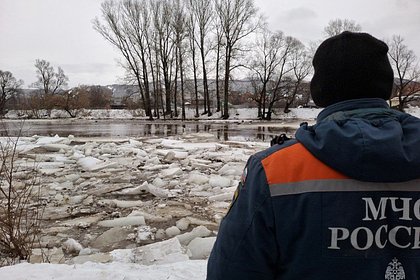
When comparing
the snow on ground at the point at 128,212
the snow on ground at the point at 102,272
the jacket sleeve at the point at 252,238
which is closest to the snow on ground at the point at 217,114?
the snow on ground at the point at 128,212

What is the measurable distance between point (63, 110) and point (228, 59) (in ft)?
94.5

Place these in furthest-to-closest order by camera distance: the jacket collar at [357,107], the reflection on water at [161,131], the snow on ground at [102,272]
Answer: the reflection on water at [161,131] < the snow on ground at [102,272] < the jacket collar at [357,107]

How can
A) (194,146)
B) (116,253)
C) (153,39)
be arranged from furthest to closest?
(153,39), (194,146), (116,253)

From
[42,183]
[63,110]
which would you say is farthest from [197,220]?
[63,110]

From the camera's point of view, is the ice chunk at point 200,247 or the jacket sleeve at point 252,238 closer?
the jacket sleeve at point 252,238

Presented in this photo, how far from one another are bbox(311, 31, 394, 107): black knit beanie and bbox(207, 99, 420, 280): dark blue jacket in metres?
0.12

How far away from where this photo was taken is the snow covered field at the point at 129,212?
3.13 meters

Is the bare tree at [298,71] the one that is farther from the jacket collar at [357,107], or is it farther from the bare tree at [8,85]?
the bare tree at [8,85]

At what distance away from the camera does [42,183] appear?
283 inches

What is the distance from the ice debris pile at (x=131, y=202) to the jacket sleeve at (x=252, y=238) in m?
2.71

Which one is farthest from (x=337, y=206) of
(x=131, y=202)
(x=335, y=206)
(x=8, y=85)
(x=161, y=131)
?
(x=8, y=85)

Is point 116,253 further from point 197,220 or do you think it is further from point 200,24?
point 200,24

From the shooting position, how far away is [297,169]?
3.36ft

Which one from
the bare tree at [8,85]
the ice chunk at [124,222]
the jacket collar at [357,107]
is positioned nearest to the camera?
the jacket collar at [357,107]
